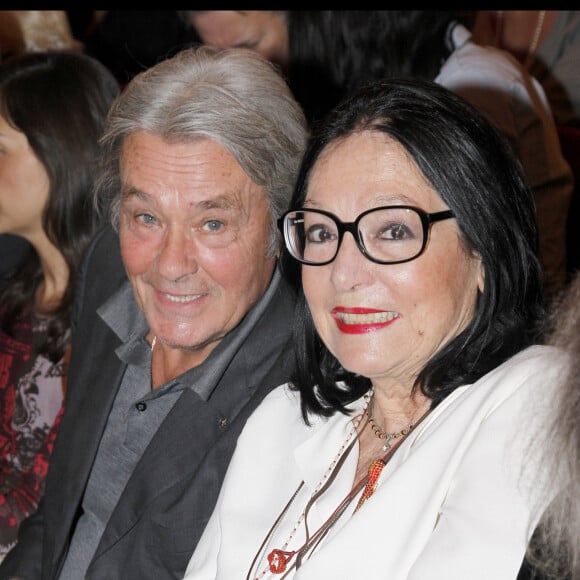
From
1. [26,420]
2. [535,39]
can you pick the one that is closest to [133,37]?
[535,39]

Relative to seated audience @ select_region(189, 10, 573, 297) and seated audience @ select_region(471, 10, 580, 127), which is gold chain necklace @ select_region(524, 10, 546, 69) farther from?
seated audience @ select_region(189, 10, 573, 297)

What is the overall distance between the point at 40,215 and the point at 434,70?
1259 mm

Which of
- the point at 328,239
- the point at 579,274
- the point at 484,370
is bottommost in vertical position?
the point at 484,370

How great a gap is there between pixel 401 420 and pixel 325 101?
171 cm

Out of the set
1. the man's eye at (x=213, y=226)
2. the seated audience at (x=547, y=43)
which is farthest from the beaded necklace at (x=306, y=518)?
the seated audience at (x=547, y=43)

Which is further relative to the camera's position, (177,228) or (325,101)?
(325,101)

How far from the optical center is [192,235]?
2176mm

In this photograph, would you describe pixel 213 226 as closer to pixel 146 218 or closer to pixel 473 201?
pixel 146 218

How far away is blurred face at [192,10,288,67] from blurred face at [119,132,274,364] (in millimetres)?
1295

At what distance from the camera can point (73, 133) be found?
2914 mm

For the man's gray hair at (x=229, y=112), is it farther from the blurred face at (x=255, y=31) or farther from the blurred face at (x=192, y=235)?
the blurred face at (x=255, y=31)

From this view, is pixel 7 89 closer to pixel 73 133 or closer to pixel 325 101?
pixel 73 133

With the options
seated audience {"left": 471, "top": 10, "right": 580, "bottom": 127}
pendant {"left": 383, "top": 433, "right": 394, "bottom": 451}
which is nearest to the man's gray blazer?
pendant {"left": 383, "top": 433, "right": 394, "bottom": 451}

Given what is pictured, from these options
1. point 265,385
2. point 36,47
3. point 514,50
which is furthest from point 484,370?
point 36,47
